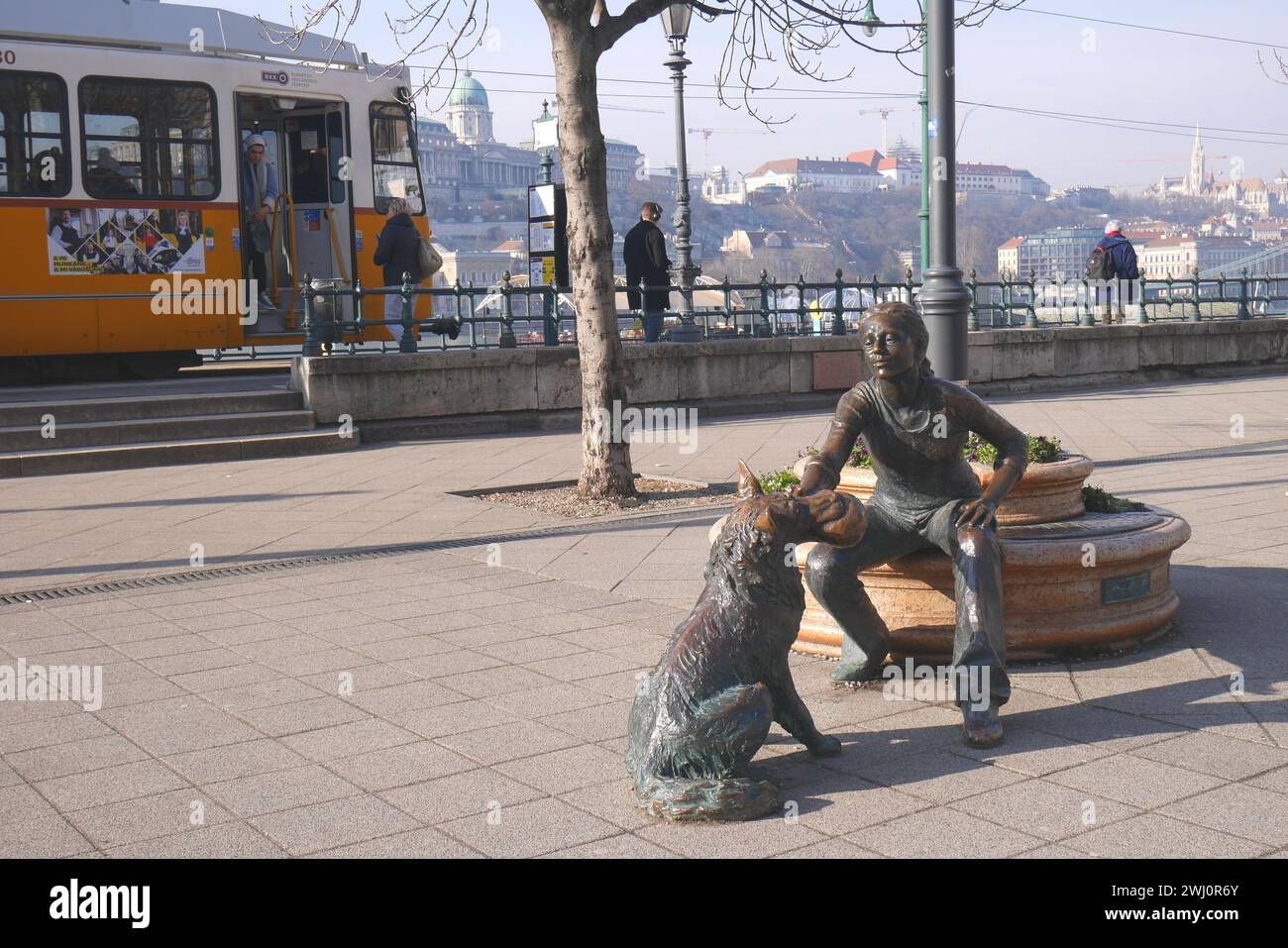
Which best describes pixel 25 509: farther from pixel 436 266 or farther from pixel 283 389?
pixel 436 266

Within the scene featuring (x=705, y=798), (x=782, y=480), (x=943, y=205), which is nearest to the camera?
(x=705, y=798)

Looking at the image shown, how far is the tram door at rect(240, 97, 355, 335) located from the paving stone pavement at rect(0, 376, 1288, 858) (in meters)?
9.20

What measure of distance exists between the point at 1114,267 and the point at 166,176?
15.4m

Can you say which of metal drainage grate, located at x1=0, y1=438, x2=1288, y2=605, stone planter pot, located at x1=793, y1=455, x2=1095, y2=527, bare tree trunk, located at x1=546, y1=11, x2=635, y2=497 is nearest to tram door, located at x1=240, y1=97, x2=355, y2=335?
bare tree trunk, located at x1=546, y1=11, x2=635, y2=497

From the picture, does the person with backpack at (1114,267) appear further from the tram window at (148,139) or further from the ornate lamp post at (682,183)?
the tram window at (148,139)

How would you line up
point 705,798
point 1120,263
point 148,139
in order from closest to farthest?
point 705,798 → point 148,139 → point 1120,263

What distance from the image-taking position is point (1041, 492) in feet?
20.1

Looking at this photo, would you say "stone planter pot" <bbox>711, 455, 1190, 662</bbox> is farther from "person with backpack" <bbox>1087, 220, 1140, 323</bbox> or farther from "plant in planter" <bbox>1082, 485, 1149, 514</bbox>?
"person with backpack" <bbox>1087, 220, 1140, 323</bbox>

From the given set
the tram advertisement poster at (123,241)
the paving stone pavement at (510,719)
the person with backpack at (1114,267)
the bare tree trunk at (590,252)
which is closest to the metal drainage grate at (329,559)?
the paving stone pavement at (510,719)

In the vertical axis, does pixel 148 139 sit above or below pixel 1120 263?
above

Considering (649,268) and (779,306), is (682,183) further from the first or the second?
(649,268)

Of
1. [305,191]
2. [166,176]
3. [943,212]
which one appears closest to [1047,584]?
[943,212]

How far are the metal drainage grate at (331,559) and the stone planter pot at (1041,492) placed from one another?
12.9ft

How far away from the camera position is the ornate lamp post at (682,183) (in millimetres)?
18172
